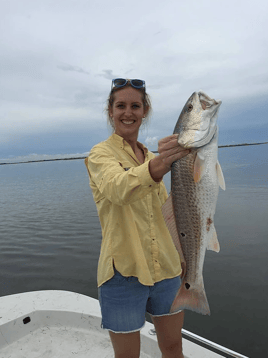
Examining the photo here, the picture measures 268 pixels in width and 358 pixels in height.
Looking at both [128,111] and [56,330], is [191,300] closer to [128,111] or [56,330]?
[128,111]

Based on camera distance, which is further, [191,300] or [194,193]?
[191,300]

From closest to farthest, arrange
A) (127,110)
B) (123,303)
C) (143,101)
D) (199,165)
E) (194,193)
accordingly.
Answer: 1. (199,165)
2. (194,193)
3. (123,303)
4. (127,110)
5. (143,101)

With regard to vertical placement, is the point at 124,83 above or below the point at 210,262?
above

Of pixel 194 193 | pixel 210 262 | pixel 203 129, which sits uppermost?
pixel 203 129

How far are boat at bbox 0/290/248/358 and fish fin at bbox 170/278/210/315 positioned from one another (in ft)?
5.66

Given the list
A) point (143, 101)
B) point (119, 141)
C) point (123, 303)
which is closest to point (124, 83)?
point (143, 101)

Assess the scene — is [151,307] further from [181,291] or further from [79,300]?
[79,300]

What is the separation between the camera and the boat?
13.3 feet

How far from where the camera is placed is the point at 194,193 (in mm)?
2332

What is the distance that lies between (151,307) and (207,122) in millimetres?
1902

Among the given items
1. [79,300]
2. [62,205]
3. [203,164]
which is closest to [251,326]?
[79,300]

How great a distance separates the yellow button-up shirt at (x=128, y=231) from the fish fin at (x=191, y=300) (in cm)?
24

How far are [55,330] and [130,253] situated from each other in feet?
9.87

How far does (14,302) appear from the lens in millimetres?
4707
